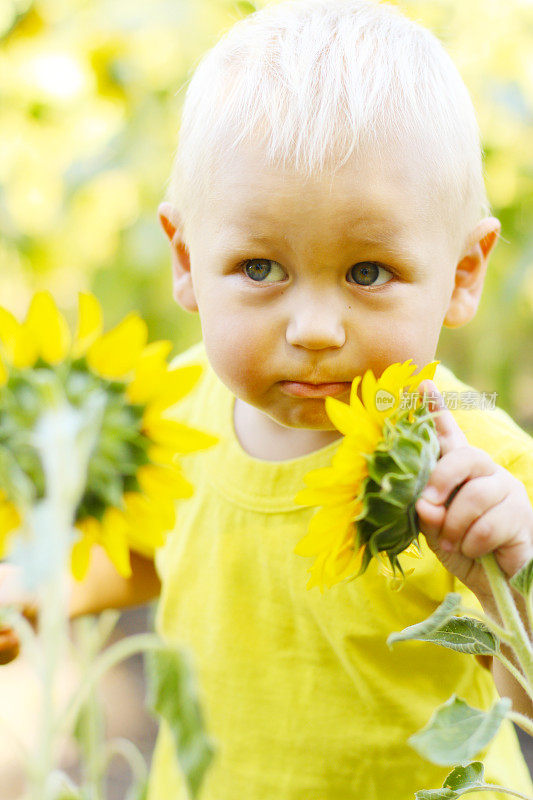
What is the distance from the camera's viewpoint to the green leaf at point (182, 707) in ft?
0.97

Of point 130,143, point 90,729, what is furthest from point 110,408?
point 130,143

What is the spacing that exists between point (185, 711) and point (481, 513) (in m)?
0.20

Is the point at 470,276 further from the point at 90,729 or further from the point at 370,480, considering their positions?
the point at 90,729

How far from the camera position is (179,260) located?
713 millimetres

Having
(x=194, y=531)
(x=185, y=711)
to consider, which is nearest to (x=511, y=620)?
(x=185, y=711)

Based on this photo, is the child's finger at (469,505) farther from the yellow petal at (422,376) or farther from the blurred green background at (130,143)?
the blurred green background at (130,143)

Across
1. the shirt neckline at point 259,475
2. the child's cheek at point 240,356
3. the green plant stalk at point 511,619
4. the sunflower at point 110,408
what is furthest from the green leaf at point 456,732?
the shirt neckline at point 259,475

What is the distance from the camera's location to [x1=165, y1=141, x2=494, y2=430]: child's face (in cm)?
52

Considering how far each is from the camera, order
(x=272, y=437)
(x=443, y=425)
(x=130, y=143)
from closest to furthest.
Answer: (x=443, y=425)
(x=272, y=437)
(x=130, y=143)

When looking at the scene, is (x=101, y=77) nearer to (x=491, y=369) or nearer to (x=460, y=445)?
(x=491, y=369)

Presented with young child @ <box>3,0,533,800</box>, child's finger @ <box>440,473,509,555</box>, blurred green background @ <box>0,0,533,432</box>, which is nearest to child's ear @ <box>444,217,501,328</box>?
young child @ <box>3,0,533,800</box>

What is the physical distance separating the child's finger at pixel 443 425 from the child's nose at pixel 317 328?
0.07 meters

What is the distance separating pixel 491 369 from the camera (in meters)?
1.53

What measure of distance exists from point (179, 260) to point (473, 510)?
1.15ft
